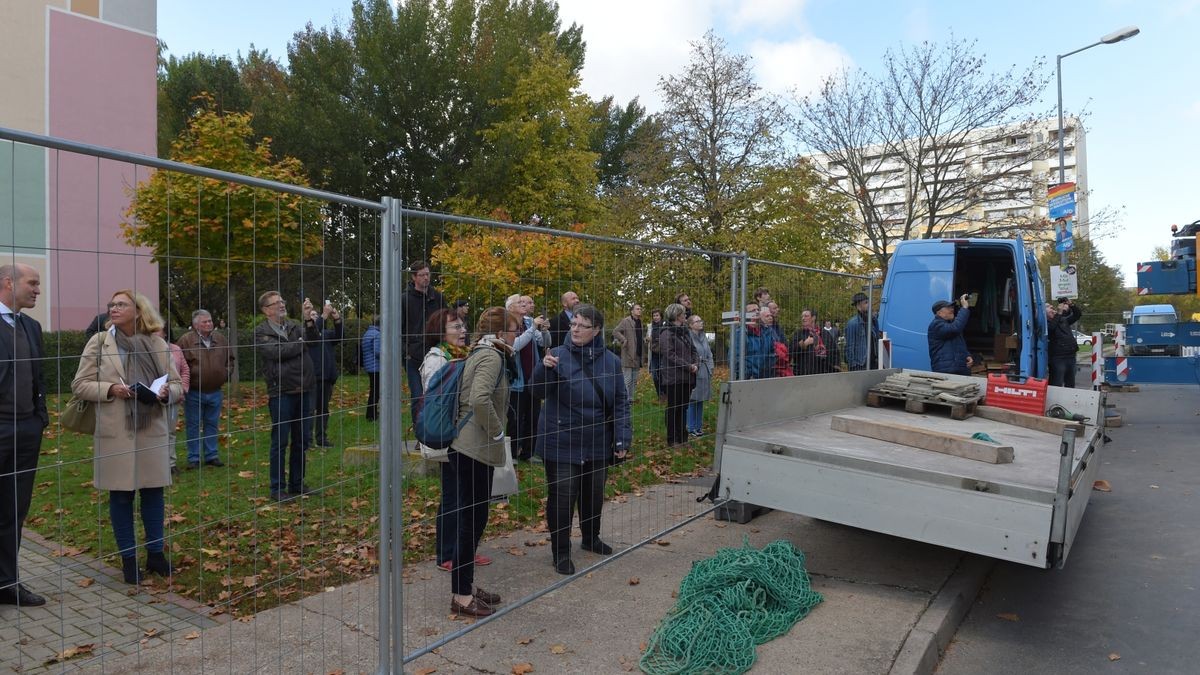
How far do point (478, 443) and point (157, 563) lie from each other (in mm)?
2227

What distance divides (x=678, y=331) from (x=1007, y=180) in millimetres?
16470

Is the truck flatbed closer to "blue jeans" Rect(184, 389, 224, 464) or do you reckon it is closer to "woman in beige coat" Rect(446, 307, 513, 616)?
"woman in beige coat" Rect(446, 307, 513, 616)

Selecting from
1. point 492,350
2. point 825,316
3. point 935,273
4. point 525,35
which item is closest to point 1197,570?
point 825,316

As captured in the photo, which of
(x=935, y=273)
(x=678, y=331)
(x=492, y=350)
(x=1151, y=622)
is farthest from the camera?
(x=935, y=273)

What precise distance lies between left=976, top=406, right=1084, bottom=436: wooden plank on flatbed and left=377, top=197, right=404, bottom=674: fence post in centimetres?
491

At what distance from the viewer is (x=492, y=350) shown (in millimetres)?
4219

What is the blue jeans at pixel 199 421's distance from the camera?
3.42 meters

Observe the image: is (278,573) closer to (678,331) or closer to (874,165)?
(678,331)

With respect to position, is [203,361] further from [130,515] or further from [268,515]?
[268,515]

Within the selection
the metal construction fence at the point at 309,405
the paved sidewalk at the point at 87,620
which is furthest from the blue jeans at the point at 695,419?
the paved sidewalk at the point at 87,620

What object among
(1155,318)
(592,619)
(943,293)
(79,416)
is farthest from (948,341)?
(1155,318)

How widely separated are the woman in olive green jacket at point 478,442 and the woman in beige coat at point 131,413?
138 cm

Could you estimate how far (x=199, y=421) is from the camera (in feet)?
12.0

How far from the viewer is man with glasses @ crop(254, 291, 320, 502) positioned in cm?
368
